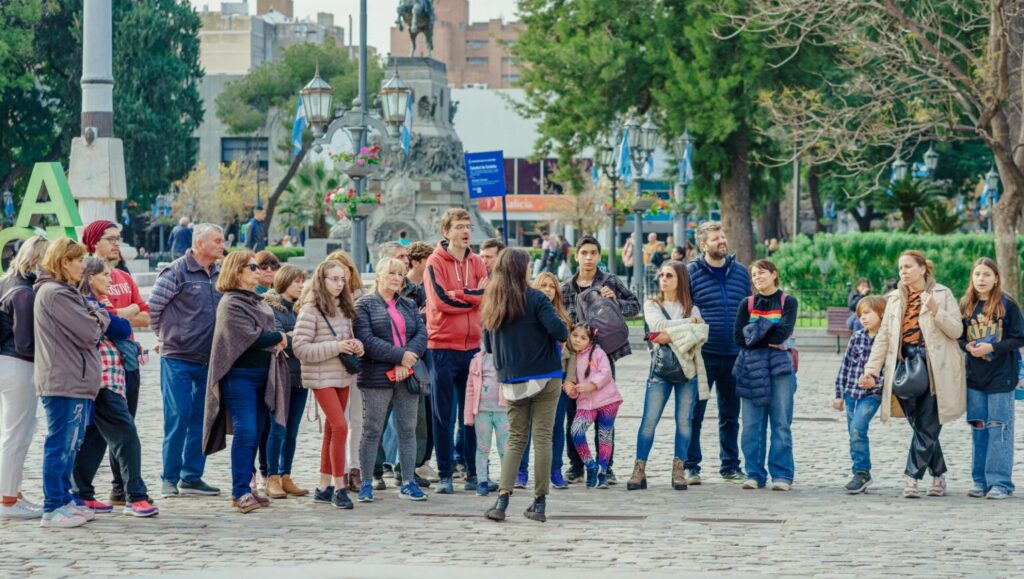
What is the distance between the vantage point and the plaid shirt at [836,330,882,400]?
11.9m

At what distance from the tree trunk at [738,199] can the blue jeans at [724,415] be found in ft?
91.7

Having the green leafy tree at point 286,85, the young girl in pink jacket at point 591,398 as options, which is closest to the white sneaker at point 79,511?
the young girl in pink jacket at point 591,398

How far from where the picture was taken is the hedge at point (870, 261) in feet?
95.6

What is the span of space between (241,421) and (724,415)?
3810mm

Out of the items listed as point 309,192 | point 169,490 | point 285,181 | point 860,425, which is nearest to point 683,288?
point 860,425

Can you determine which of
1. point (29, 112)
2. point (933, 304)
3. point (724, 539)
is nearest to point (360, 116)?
point (933, 304)

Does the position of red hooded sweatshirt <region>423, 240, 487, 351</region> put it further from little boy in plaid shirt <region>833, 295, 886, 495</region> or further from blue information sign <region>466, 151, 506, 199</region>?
blue information sign <region>466, 151, 506, 199</region>

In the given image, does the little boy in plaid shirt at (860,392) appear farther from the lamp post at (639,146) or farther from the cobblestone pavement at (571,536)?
the lamp post at (639,146)

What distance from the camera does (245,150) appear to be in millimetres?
93688

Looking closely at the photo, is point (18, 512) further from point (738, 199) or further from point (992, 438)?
point (738, 199)

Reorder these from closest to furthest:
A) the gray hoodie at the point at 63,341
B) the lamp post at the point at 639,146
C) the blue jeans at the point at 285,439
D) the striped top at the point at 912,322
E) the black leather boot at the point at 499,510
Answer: the gray hoodie at the point at 63,341 → the black leather boot at the point at 499,510 → the blue jeans at the point at 285,439 → the striped top at the point at 912,322 → the lamp post at the point at 639,146

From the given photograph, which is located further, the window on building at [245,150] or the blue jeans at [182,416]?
the window on building at [245,150]

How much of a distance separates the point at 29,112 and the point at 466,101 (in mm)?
35344

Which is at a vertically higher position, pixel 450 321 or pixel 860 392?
pixel 450 321
